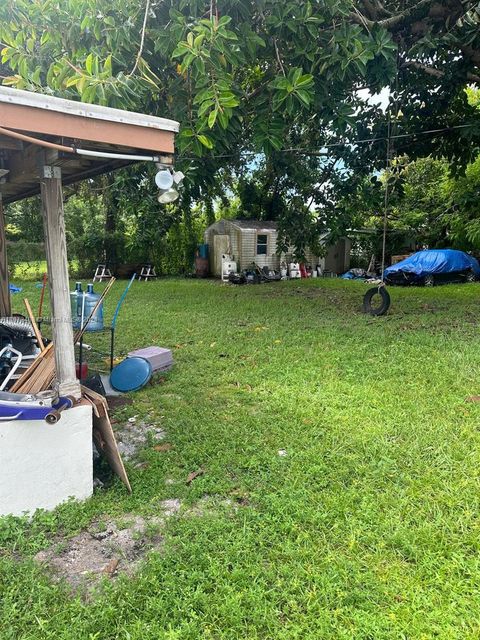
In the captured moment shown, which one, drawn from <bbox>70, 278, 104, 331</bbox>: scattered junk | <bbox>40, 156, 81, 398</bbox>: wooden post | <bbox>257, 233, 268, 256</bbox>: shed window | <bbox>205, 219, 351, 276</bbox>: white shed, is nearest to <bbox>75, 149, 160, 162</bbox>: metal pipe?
<bbox>40, 156, 81, 398</bbox>: wooden post

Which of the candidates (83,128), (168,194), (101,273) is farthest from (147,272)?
(83,128)

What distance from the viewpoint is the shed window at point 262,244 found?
49.3ft

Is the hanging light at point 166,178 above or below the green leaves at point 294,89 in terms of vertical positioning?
below

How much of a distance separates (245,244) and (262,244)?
2.42ft

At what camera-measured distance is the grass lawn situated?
1.62 meters

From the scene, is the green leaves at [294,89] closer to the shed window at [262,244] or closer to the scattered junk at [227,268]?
the scattered junk at [227,268]

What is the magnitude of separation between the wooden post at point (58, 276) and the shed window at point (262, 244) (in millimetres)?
12947

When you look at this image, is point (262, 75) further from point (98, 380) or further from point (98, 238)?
point (98, 238)

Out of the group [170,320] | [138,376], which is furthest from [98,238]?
[138,376]

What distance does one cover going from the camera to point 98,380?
11.6 feet

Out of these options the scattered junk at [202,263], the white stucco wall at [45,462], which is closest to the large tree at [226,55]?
the white stucco wall at [45,462]

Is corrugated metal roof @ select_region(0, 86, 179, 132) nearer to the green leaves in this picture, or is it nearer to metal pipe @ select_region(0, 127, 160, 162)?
metal pipe @ select_region(0, 127, 160, 162)

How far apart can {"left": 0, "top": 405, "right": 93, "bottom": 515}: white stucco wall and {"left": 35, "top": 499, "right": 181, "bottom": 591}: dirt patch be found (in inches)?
10.8

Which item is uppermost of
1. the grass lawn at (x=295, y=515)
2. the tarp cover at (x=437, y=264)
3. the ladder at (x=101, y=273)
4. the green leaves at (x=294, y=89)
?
the green leaves at (x=294, y=89)
